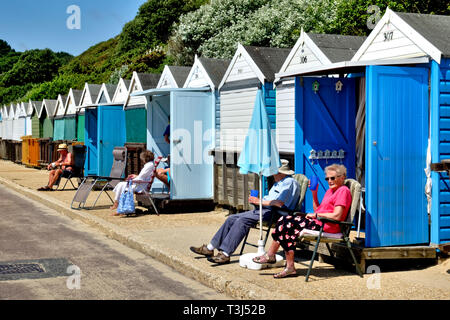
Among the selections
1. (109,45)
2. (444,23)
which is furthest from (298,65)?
(109,45)

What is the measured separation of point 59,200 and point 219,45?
19.9 m

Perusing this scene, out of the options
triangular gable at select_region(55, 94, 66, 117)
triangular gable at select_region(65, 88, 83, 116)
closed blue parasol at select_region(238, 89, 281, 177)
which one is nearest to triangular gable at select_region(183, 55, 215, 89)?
closed blue parasol at select_region(238, 89, 281, 177)

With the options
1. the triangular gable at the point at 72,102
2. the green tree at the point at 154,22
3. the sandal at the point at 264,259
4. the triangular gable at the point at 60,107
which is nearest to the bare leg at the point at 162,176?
the sandal at the point at 264,259

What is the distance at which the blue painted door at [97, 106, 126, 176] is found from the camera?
59.1ft

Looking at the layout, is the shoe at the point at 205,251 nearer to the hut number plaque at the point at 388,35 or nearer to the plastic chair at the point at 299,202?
the plastic chair at the point at 299,202

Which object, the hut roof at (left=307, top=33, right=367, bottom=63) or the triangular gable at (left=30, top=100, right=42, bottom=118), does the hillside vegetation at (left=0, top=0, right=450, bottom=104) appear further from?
the triangular gable at (left=30, top=100, right=42, bottom=118)

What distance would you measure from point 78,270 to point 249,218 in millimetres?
2220

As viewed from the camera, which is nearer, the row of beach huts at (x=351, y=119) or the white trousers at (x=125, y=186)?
the row of beach huts at (x=351, y=119)

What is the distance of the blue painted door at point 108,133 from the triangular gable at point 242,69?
5.83 m

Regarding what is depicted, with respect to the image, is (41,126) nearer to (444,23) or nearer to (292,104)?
(292,104)

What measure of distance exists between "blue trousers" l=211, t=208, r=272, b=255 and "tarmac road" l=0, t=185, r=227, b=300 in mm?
667

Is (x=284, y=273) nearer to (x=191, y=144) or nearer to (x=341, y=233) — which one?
(x=341, y=233)

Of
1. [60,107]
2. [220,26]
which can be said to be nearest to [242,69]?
[60,107]

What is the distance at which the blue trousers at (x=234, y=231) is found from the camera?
7.97 metres
